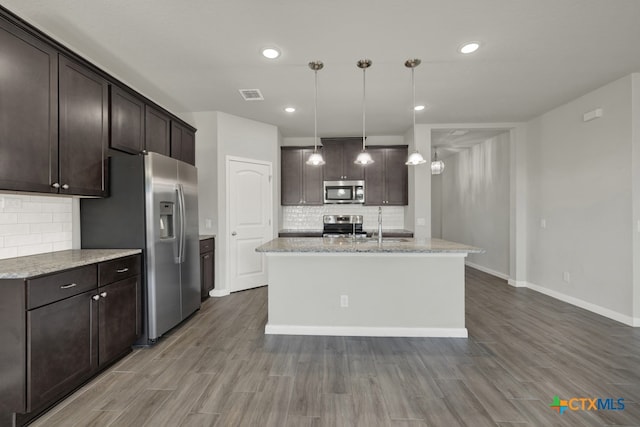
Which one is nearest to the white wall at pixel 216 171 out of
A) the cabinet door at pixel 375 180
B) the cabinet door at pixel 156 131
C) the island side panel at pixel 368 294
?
the cabinet door at pixel 156 131

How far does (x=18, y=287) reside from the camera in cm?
167

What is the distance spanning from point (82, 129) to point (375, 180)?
14.1ft

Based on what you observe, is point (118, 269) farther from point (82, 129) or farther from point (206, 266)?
point (206, 266)

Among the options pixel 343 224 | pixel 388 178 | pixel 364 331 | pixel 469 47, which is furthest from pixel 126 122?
pixel 388 178

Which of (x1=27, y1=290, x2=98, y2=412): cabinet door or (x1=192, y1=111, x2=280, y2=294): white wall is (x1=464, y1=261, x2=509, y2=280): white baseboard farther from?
(x1=27, y1=290, x2=98, y2=412): cabinet door

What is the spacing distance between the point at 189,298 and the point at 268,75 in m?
2.74

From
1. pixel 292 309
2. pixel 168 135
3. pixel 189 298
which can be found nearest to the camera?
pixel 292 309

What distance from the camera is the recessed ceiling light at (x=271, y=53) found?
2572 mm

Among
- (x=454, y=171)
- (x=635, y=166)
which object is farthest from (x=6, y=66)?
(x=454, y=171)

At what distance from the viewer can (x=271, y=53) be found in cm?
263

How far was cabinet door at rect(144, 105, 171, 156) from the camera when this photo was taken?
10.7 ft

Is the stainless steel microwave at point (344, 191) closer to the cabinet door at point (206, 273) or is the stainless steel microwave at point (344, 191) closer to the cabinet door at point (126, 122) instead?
the cabinet door at point (206, 273)

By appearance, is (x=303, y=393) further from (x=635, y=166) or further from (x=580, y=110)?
(x=580, y=110)

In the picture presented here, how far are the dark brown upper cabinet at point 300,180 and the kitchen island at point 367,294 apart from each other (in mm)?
2528
